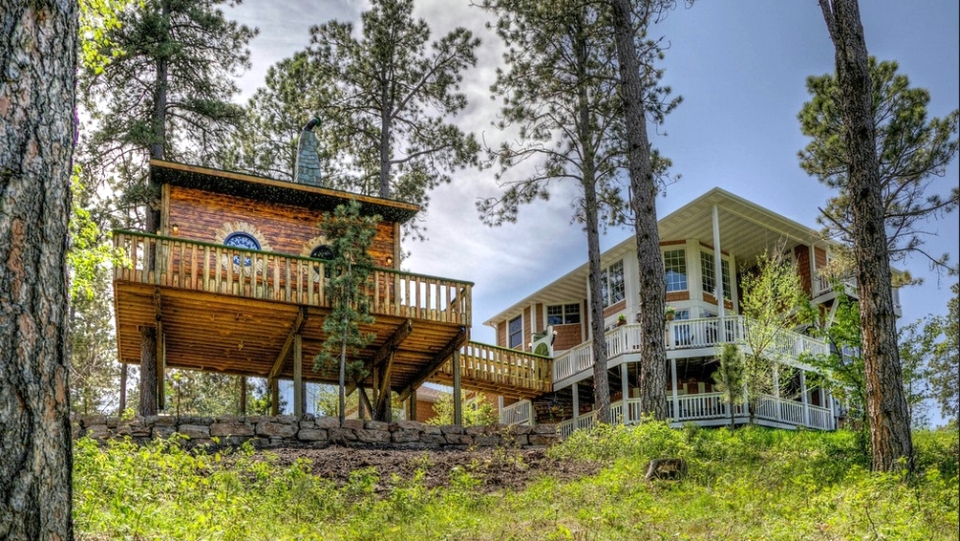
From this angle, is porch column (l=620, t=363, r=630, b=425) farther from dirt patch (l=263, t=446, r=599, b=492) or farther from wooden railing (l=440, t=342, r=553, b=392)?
dirt patch (l=263, t=446, r=599, b=492)

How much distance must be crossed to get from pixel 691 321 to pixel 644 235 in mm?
6851

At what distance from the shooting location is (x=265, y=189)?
16953 millimetres

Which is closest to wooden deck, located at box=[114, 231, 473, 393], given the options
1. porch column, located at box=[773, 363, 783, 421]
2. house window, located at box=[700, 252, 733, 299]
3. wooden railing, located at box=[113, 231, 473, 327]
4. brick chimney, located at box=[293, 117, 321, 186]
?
wooden railing, located at box=[113, 231, 473, 327]

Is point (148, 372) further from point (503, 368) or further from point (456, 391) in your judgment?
point (503, 368)

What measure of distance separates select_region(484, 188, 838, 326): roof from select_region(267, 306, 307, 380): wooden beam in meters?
9.06

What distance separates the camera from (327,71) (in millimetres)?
22062

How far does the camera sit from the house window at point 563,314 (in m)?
26.9

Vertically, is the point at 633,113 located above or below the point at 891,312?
above

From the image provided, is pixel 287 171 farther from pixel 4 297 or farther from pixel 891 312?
pixel 4 297

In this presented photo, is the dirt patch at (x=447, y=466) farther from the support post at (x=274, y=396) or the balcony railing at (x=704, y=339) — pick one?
the balcony railing at (x=704, y=339)

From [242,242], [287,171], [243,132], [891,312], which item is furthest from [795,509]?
[287,171]

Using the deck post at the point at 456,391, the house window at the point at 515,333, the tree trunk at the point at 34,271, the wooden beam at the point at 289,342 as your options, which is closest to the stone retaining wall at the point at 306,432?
the deck post at the point at 456,391

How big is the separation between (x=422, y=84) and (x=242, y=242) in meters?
7.79

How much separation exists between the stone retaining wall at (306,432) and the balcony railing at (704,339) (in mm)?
6398
